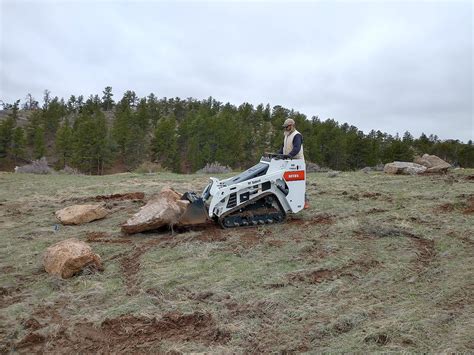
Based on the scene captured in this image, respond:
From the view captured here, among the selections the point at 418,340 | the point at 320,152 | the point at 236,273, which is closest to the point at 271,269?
the point at 236,273

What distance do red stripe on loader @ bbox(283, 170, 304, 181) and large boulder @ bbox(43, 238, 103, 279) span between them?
11.8 feet

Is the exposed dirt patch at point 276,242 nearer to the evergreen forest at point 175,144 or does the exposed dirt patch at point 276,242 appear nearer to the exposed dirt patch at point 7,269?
the exposed dirt patch at point 7,269

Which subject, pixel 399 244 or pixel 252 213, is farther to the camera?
pixel 252 213

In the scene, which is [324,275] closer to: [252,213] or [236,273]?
[236,273]

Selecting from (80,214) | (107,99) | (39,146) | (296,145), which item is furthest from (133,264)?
(107,99)

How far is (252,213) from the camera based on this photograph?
24.4 feet

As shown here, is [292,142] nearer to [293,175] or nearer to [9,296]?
[293,175]

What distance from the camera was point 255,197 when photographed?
730 cm

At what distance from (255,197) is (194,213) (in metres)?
1.12

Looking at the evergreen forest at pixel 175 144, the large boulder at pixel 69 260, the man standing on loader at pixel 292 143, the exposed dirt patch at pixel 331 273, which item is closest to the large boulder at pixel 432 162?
the man standing on loader at pixel 292 143

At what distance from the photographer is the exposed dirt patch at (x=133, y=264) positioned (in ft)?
15.7

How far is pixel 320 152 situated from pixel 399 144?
1036 cm

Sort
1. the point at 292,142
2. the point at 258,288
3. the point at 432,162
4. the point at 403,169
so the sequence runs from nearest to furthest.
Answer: the point at 258,288 → the point at 292,142 → the point at 403,169 → the point at 432,162

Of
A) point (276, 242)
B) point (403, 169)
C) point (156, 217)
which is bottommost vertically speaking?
point (276, 242)
